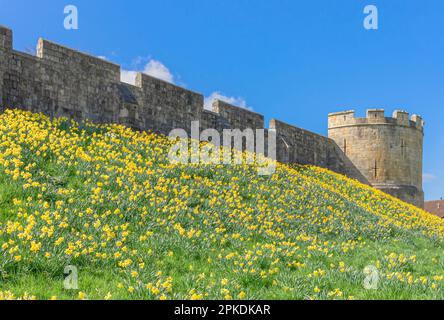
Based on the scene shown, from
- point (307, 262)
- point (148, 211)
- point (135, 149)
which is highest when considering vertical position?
point (135, 149)

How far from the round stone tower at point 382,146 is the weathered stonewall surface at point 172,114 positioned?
5 cm

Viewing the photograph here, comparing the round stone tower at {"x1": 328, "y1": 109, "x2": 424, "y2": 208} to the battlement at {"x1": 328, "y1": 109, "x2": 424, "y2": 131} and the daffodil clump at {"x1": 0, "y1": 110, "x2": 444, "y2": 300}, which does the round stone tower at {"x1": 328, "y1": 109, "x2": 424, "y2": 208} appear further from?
the daffodil clump at {"x1": 0, "y1": 110, "x2": 444, "y2": 300}

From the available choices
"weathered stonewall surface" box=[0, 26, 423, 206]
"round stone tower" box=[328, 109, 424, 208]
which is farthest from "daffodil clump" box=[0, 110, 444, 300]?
"round stone tower" box=[328, 109, 424, 208]

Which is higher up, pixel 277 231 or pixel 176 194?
pixel 176 194

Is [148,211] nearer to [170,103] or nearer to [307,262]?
[307,262]

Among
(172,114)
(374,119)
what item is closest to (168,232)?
(172,114)

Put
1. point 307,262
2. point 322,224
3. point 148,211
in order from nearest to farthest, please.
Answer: point 307,262 → point 148,211 → point 322,224

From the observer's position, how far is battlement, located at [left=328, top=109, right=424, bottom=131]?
2878 cm

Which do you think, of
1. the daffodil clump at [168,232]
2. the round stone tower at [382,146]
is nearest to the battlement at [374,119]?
the round stone tower at [382,146]

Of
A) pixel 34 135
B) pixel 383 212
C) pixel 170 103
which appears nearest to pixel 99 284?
pixel 34 135

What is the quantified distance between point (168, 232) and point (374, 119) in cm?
2216

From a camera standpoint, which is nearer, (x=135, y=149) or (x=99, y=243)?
(x=99, y=243)

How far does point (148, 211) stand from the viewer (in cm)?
960

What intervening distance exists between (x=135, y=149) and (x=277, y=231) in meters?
4.46
